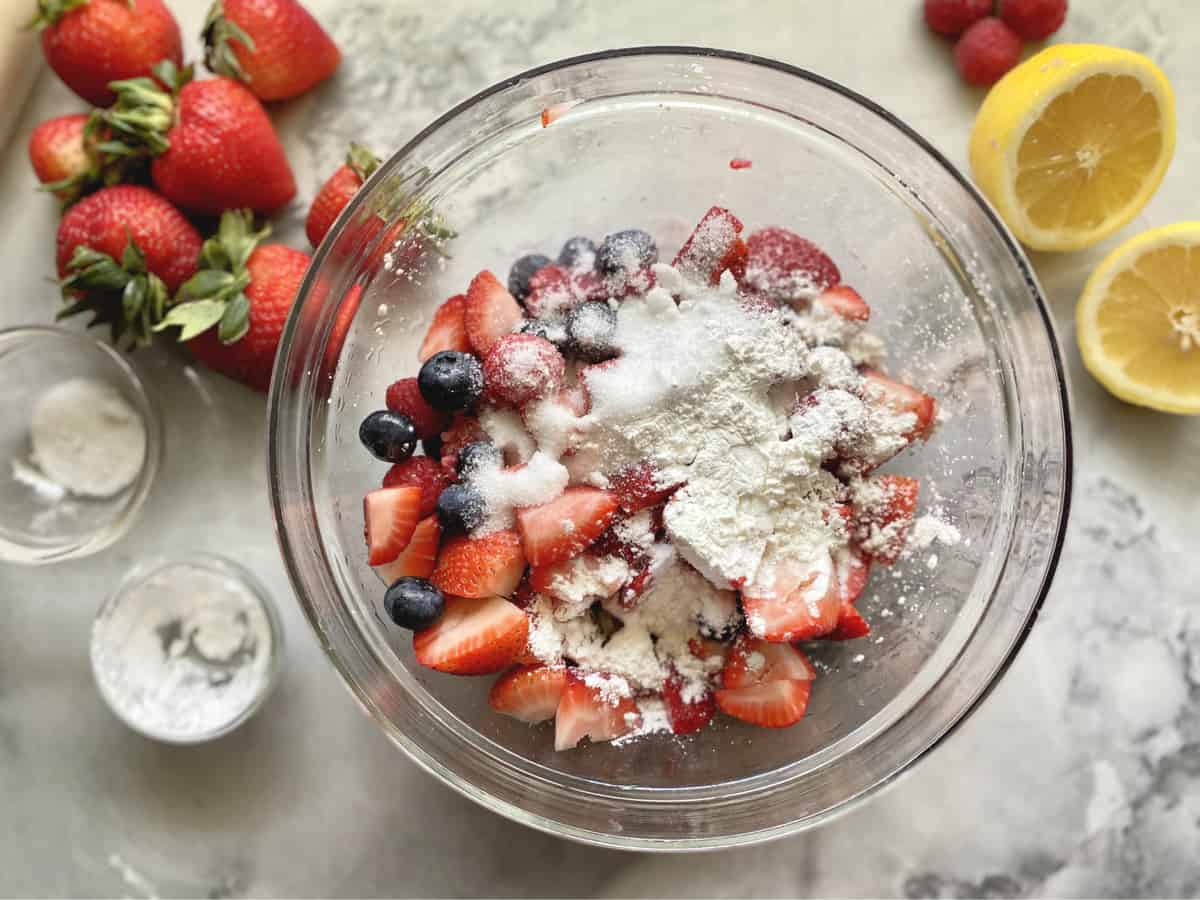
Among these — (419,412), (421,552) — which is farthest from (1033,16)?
(421,552)

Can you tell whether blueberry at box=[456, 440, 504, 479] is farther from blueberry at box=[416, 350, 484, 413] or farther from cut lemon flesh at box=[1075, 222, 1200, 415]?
cut lemon flesh at box=[1075, 222, 1200, 415]

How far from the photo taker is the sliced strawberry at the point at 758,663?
1229mm

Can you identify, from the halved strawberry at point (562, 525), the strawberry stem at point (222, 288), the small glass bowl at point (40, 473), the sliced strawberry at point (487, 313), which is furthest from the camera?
the small glass bowl at point (40, 473)

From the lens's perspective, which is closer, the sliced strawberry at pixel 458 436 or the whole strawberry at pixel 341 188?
the sliced strawberry at pixel 458 436

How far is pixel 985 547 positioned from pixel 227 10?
1.27m

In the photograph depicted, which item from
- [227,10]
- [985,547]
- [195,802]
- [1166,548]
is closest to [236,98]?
[227,10]

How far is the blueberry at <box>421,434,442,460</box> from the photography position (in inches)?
50.8

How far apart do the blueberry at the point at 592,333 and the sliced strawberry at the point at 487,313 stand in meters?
0.09

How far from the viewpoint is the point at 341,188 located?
145cm

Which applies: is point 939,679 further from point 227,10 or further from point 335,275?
point 227,10

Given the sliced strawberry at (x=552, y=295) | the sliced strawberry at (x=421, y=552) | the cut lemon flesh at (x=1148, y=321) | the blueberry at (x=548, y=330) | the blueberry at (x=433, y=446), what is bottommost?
the sliced strawberry at (x=421, y=552)

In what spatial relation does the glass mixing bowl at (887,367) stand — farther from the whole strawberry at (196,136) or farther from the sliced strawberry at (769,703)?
the whole strawberry at (196,136)

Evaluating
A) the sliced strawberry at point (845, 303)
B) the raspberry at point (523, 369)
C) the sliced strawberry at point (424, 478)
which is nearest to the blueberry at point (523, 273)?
the raspberry at point (523, 369)

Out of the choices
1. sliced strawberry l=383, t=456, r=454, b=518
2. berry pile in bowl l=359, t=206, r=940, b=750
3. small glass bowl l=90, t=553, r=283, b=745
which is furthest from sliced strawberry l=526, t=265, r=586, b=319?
small glass bowl l=90, t=553, r=283, b=745
